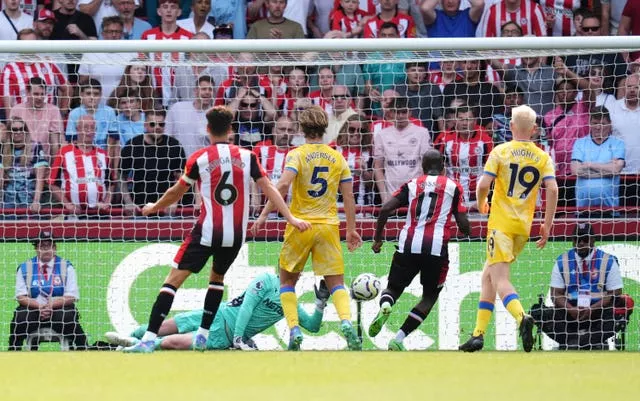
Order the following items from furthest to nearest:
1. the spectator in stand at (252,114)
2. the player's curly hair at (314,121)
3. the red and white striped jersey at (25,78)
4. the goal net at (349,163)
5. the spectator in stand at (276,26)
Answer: the spectator in stand at (276,26), the red and white striped jersey at (25,78), the spectator in stand at (252,114), the goal net at (349,163), the player's curly hair at (314,121)

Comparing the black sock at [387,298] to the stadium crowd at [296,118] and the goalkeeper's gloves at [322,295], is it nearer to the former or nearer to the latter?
the goalkeeper's gloves at [322,295]

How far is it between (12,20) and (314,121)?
6359 mm

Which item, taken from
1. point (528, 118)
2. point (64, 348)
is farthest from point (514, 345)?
point (64, 348)

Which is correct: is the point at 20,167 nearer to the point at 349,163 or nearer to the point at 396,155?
the point at 349,163

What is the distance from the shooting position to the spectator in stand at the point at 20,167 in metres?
13.0

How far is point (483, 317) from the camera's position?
33.8ft

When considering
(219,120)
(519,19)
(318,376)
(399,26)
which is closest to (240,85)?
(399,26)

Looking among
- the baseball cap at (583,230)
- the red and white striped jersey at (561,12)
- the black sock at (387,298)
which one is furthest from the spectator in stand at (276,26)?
the black sock at (387,298)

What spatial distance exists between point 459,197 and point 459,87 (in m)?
2.48

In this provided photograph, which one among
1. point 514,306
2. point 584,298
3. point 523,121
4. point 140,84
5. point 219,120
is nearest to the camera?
point 219,120

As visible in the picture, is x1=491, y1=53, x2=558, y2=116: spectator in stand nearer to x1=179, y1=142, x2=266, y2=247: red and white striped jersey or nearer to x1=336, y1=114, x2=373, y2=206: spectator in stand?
x1=336, y1=114, x2=373, y2=206: spectator in stand

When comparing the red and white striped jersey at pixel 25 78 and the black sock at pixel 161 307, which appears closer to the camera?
the black sock at pixel 161 307

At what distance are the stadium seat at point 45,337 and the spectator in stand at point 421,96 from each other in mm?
4208

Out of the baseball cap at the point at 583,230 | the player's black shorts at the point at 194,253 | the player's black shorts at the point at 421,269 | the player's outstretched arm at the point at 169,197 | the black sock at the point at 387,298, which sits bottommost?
the black sock at the point at 387,298
